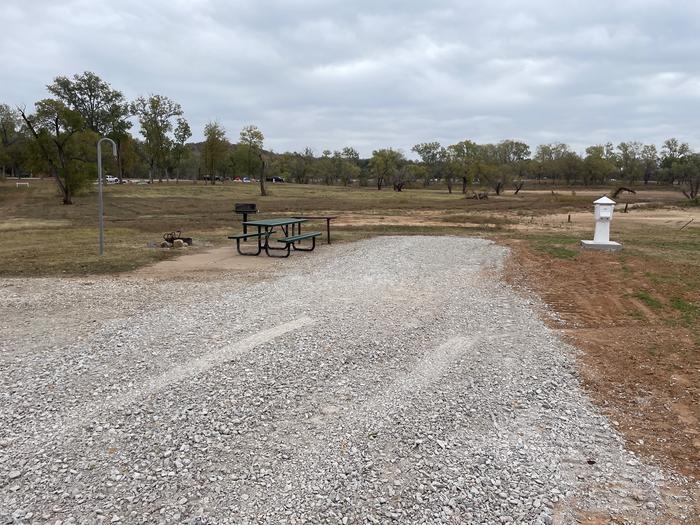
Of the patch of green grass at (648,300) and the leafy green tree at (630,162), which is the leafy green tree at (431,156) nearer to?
the leafy green tree at (630,162)

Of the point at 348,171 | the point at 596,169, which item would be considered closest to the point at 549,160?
the point at 596,169

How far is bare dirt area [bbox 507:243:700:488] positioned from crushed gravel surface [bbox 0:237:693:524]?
0.22 metres

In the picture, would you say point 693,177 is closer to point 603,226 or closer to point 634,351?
point 603,226

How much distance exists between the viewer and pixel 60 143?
31094 mm

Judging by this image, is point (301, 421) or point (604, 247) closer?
point (301, 421)

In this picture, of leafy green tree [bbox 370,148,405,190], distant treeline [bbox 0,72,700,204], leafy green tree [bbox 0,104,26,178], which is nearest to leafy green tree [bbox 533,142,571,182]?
distant treeline [bbox 0,72,700,204]

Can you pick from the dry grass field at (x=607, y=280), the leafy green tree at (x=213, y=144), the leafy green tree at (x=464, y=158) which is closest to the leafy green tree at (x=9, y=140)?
the leafy green tree at (x=213, y=144)

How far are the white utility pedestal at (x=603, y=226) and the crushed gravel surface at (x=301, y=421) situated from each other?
7176 mm

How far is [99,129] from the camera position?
54344 mm

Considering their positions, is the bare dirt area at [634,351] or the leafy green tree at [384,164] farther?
the leafy green tree at [384,164]

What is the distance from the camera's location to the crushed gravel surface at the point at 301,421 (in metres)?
2.76

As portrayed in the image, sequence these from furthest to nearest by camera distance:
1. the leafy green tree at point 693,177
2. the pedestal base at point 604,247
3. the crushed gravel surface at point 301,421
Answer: the leafy green tree at point 693,177 → the pedestal base at point 604,247 → the crushed gravel surface at point 301,421

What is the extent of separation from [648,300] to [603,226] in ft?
18.9

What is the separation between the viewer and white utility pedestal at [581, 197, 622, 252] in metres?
12.3
